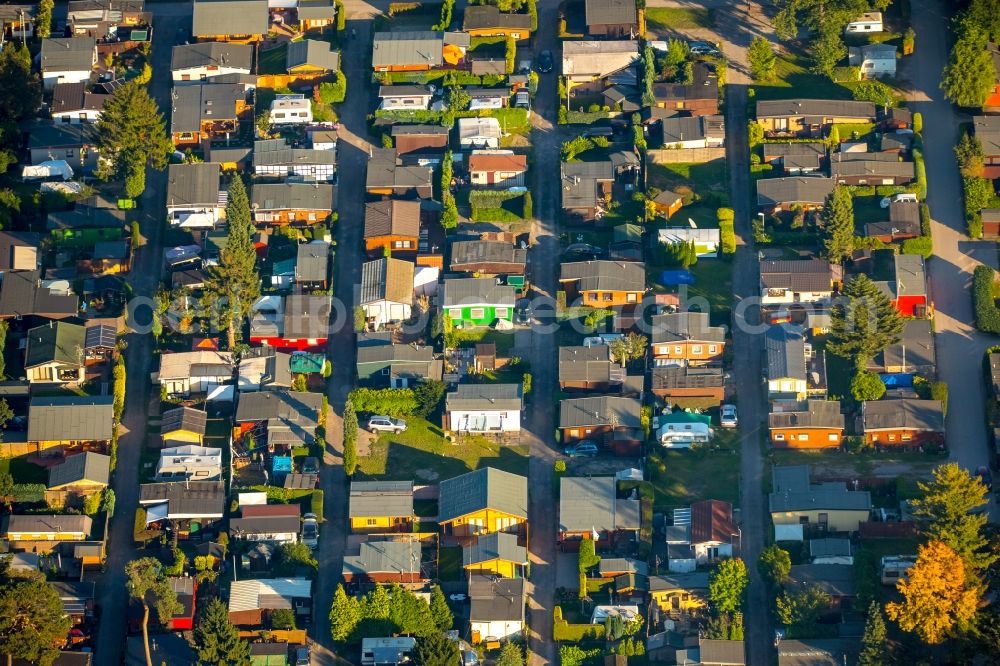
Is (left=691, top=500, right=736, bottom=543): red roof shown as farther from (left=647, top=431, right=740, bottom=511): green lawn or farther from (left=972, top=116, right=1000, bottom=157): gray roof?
(left=972, top=116, right=1000, bottom=157): gray roof

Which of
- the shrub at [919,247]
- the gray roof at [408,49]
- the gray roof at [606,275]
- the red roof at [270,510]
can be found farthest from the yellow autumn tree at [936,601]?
the gray roof at [408,49]

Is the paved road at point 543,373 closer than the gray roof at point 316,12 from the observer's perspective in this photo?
Yes

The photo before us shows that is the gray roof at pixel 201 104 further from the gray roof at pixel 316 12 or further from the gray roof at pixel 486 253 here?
the gray roof at pixel 486 253

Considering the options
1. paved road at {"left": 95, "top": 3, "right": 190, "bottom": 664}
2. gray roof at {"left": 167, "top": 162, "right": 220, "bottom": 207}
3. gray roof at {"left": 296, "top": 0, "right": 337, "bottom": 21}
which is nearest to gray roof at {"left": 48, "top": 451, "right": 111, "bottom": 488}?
paved road at {"left": 95, "top": 3, "right": 190, "bottom": 664}

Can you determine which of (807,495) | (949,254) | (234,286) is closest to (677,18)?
(949,254)

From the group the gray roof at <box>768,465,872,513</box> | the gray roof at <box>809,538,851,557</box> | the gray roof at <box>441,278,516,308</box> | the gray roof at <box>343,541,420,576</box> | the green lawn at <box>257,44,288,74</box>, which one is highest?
the green lawn at <box>257,44,288,74</box>

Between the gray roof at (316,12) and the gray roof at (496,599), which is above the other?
the gray roof at (316,12)

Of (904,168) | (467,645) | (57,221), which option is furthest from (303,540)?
(904,168)

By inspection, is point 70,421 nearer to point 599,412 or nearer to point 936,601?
point 599,412
